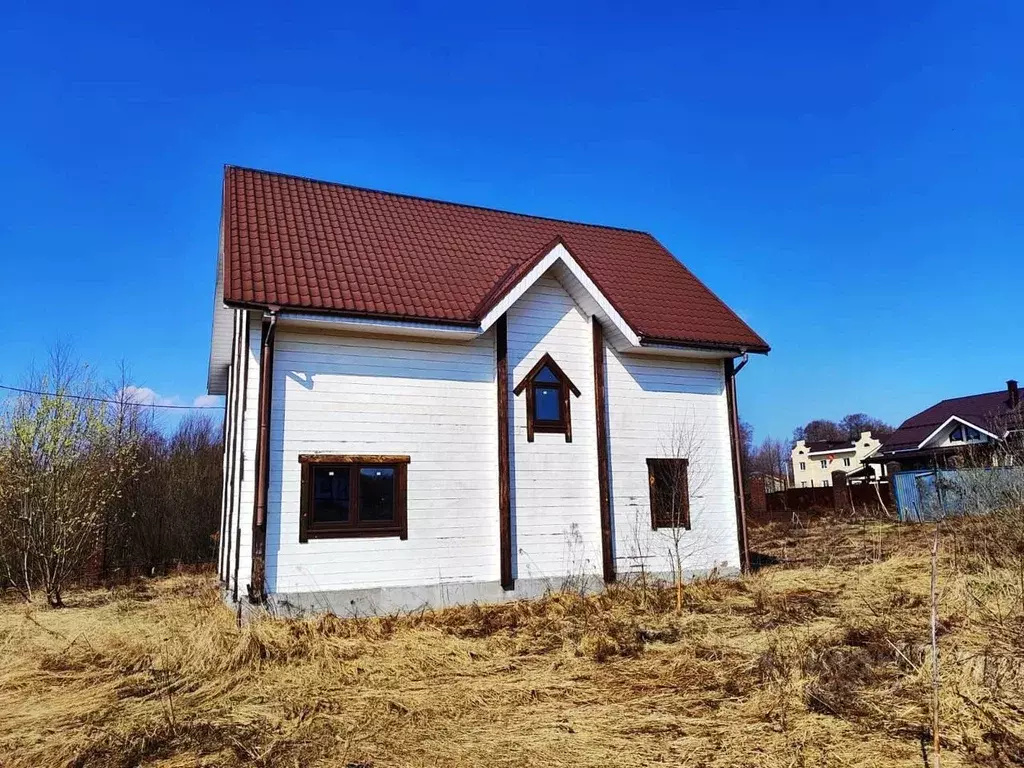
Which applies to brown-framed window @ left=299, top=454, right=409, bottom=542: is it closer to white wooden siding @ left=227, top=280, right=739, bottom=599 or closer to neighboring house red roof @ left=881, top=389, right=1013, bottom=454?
white wooden siding @ left=227, top=280, right=739, bottom=599

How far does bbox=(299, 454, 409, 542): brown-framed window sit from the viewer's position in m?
10.1

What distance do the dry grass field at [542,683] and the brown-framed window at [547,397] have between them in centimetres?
289

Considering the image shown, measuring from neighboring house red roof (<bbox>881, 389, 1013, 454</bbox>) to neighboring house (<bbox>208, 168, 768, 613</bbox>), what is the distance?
80.1 feet

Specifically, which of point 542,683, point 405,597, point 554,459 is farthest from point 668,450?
point 542,683

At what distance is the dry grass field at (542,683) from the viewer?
16.5 ft

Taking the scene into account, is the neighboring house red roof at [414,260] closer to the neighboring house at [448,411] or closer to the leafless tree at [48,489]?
the neighboring house at [448,411]

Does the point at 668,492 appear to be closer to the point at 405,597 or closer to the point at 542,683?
the point at 405,597

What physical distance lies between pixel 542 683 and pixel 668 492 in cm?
657

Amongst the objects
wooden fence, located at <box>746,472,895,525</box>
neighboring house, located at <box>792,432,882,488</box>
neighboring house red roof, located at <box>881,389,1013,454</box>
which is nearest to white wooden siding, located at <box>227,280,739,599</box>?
wooden fence, located at <box>746,472,895,525</box>

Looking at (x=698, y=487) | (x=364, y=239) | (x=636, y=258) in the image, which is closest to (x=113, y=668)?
(x=364, y=239)

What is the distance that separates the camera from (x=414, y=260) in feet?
41.6

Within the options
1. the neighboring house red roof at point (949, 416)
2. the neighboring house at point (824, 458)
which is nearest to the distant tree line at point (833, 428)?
the neighboring house at point (824, 458)

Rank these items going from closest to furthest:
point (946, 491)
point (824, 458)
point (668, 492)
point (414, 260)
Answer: point (414, 260)
point (668, 492)
point (946, 491)
point (824, 458)

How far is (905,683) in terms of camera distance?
20.1 ft
